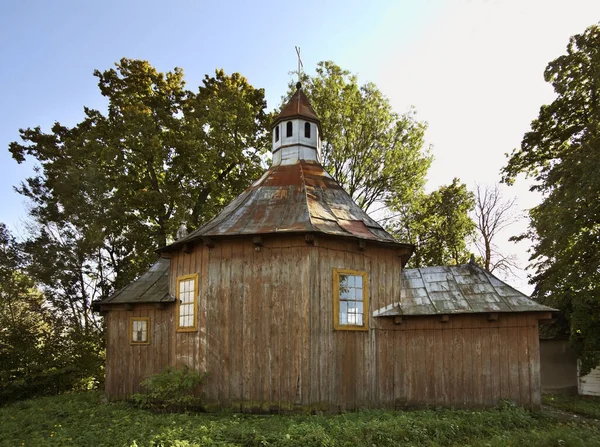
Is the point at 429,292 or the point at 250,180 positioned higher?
the point at 250,180

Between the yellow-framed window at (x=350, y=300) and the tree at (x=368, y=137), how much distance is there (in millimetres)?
13945

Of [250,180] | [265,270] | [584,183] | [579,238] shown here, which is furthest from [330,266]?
[250,180]

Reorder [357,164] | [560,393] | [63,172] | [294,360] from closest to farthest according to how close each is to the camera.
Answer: [294,360] < [560,393] < [63,172] < [357,164]

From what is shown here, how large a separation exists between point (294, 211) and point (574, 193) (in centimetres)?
888

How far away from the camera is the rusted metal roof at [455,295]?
11289 millimetres

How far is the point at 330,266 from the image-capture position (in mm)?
11203

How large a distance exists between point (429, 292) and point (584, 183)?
616cm

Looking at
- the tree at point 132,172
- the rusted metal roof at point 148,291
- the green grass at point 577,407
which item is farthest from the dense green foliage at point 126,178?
the green grass at point 577,407

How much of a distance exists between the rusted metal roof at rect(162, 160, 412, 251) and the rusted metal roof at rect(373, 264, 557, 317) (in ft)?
4.13

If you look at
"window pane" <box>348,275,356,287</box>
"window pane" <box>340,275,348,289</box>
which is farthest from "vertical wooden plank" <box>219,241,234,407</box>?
"window pane" <box>348,275,356,287</box>

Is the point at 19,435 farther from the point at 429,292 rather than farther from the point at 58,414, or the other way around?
the point at 429,292

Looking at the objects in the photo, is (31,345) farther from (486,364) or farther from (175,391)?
(486,364)

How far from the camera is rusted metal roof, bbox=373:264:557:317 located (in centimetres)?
1129

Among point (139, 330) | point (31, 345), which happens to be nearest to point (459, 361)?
point (139, 330)
